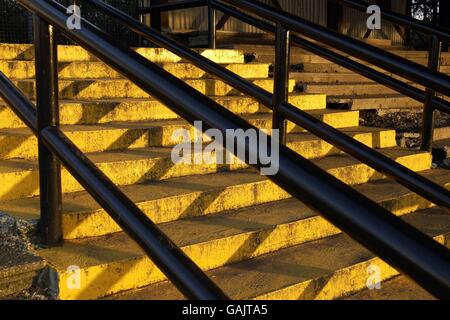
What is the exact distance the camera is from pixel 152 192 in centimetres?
233

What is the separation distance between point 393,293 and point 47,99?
1.63m

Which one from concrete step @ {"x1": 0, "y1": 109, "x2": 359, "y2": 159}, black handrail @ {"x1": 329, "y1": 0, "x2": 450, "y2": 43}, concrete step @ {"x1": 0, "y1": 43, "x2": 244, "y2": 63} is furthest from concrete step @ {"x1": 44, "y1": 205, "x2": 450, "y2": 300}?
concrete step @ {"x1": 0, "y1": 43, "x2": 244, "y2": 63}

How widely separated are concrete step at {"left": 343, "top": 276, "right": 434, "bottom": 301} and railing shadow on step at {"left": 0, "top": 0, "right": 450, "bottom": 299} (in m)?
0.90

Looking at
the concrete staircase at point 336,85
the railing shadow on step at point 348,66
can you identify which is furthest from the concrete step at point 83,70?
the concrete staircase at point 336,85

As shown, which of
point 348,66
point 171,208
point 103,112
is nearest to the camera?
point 171,208

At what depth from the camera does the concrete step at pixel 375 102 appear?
490 centimetres

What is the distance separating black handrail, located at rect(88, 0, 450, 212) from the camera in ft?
6.93

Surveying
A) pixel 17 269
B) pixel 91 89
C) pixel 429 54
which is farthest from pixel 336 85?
pixel 17 269

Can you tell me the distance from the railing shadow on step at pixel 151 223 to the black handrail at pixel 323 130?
1.90 ft

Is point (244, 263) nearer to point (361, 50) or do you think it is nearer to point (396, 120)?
point (361, 50)

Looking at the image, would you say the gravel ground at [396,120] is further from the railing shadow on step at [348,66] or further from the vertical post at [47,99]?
the vertical post at [47,99]

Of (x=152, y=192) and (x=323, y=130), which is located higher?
(x=323, y=130)

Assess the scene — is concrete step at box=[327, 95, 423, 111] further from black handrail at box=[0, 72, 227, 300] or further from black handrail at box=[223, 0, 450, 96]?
black handrail at box=[0, 72, 227, 300]
